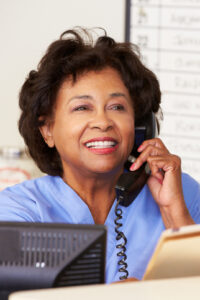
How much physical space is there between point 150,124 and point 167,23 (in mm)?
752

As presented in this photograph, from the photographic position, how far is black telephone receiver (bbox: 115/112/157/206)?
4.38 feet

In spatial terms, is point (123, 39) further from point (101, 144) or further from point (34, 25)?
point (101, 144)

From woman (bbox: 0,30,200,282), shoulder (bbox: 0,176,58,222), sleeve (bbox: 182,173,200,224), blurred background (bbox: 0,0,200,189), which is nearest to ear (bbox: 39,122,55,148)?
woman (bbox: 0,30,200,282)

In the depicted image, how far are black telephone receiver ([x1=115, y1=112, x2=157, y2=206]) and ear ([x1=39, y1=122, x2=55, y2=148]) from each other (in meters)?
0.24

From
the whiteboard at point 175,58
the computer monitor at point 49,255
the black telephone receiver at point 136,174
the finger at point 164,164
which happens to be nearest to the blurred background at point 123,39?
the whiteboard at point 175,58

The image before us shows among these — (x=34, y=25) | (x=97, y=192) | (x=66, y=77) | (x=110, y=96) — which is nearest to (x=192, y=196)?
(x=97, y=192)

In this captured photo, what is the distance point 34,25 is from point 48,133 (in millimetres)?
760

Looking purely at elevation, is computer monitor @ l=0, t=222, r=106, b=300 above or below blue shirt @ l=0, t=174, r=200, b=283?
above

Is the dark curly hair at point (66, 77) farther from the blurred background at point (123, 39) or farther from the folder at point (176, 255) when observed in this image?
the folder at point (176, 255)

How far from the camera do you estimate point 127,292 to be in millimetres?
594

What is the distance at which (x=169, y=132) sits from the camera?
218 cm

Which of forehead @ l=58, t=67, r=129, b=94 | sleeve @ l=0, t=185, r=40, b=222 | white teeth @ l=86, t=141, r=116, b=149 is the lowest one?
sleeve @ l=0, t=185, r=40, b=222

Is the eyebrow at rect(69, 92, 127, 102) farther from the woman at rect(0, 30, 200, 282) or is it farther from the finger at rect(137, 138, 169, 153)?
the finger at rect(137, 138, 169, 153)

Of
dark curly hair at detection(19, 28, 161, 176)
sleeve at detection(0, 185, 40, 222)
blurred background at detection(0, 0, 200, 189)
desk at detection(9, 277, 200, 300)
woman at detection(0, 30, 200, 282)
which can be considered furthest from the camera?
blurred background at detection(0, 0, 200, 189)
